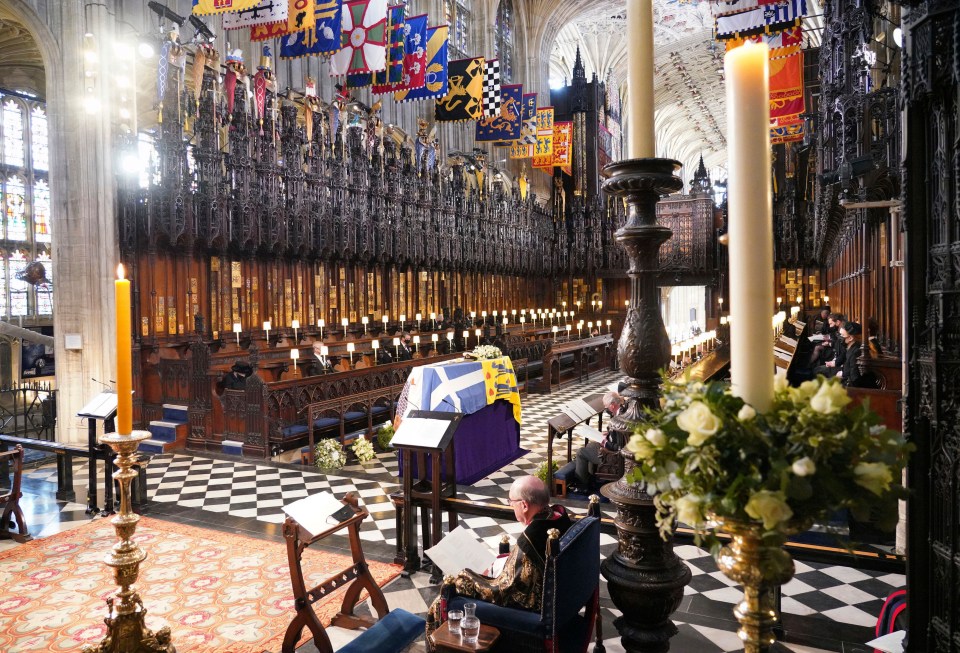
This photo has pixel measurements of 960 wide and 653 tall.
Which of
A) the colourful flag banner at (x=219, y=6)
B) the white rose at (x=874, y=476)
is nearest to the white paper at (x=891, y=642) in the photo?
the white rose at (x=874, y=476)

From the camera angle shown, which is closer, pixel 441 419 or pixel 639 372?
pixel 639 372

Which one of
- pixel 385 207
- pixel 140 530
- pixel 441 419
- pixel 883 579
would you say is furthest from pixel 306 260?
pixel 883 579

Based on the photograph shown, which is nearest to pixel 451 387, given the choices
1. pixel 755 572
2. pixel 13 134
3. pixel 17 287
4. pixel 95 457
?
pixel 95 457

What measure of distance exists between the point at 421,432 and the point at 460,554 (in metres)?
1.32

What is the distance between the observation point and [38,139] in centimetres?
1891

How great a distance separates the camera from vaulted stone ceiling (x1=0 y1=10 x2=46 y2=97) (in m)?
15.3

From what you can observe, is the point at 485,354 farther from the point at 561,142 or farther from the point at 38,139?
the point at 38,139

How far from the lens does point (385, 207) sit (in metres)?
14.6

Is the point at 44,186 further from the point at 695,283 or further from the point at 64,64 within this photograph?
the point at 695,283

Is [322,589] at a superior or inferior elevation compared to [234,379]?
inferior

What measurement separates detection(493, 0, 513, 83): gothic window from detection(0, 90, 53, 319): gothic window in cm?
1501

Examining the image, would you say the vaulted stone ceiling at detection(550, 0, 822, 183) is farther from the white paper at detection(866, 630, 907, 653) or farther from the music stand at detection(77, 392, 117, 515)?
the white paper at detection(866, 630, 907, 653)

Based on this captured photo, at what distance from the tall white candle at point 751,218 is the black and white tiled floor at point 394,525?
2692 mm

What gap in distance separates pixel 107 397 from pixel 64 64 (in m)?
5.43
